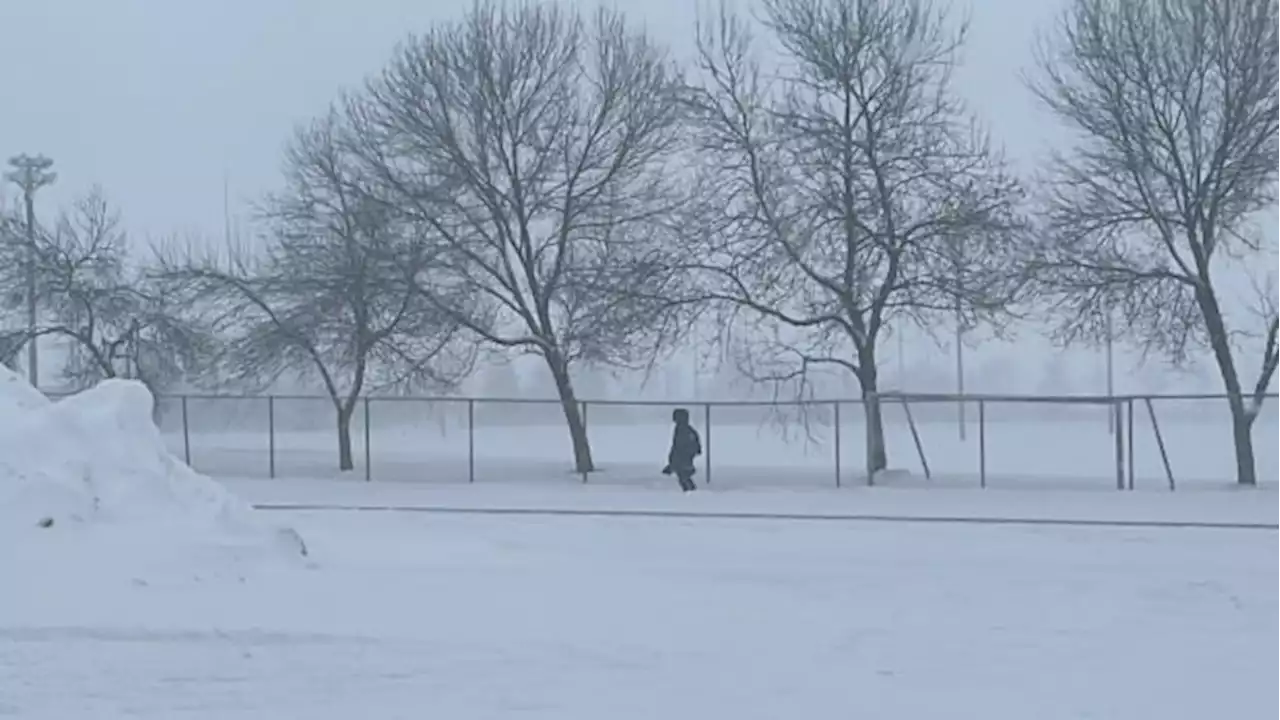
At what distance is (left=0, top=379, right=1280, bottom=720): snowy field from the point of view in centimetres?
880

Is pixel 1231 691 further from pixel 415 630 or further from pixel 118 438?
pixel 118 438

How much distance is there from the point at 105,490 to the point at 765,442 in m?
43.8

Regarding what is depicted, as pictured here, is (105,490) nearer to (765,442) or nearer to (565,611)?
(565,611)

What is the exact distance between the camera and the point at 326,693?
29.0 ft

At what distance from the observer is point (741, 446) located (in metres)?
54.2

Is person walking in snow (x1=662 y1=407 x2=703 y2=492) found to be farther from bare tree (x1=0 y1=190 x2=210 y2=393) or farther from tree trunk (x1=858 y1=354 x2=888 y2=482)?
bare tree (x1=0 y1=190 x2=210 y2=393)

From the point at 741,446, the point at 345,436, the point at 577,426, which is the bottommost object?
the point at 741,446

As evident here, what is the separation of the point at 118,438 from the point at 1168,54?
19351 mm

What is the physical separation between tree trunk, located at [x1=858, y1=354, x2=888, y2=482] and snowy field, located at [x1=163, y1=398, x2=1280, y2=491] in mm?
492

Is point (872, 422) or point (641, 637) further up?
point (872, 422)

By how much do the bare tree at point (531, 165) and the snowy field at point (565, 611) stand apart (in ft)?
43.8

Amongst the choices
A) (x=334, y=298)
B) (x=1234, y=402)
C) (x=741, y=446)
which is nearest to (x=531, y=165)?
(x=334, y=298)

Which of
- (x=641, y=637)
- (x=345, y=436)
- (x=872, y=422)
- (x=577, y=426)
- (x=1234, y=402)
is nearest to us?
(x=641, y=637)

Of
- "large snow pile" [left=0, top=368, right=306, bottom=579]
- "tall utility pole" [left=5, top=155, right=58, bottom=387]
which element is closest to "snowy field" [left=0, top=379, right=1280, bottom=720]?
"large snow pile" [left=0, top=368, right=306, bottom=579]
